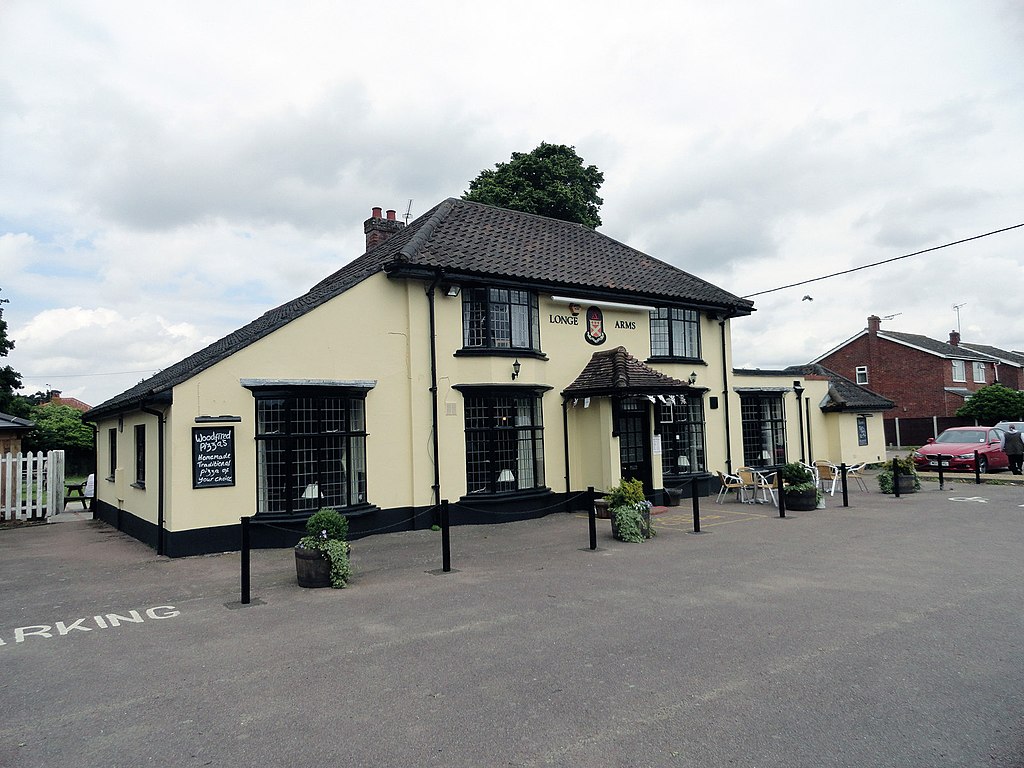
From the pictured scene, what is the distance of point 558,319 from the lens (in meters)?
16.1

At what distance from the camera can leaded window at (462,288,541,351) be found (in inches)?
579

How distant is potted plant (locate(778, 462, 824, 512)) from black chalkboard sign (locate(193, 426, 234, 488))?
11550mm

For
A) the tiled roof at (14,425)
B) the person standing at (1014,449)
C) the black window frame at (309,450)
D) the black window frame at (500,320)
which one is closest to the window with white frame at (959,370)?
the person standing at (1014,449)

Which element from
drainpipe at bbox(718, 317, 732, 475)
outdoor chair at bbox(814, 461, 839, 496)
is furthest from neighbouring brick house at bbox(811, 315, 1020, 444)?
drainpipe at bbox(718, 317, 732, 475)

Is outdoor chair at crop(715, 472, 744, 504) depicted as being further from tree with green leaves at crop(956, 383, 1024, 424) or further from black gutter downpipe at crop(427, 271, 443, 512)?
tree with green leaves at crop(956, 383, 1024, 424)

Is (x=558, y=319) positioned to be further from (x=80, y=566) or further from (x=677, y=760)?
(x=677, y=760)

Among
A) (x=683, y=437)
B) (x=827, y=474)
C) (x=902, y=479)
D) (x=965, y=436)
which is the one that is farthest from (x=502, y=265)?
(x=965, y=436)

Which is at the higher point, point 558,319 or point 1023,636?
point 558,319

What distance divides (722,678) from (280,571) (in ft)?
23.0

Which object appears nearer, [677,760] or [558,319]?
[677,760]

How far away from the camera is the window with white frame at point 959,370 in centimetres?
4234

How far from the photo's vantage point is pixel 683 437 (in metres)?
18.2

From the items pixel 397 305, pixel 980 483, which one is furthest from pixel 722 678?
pixel 980 483

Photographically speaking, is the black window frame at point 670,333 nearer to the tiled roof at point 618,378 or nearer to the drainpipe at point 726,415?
the drainpipe at point 726,415
